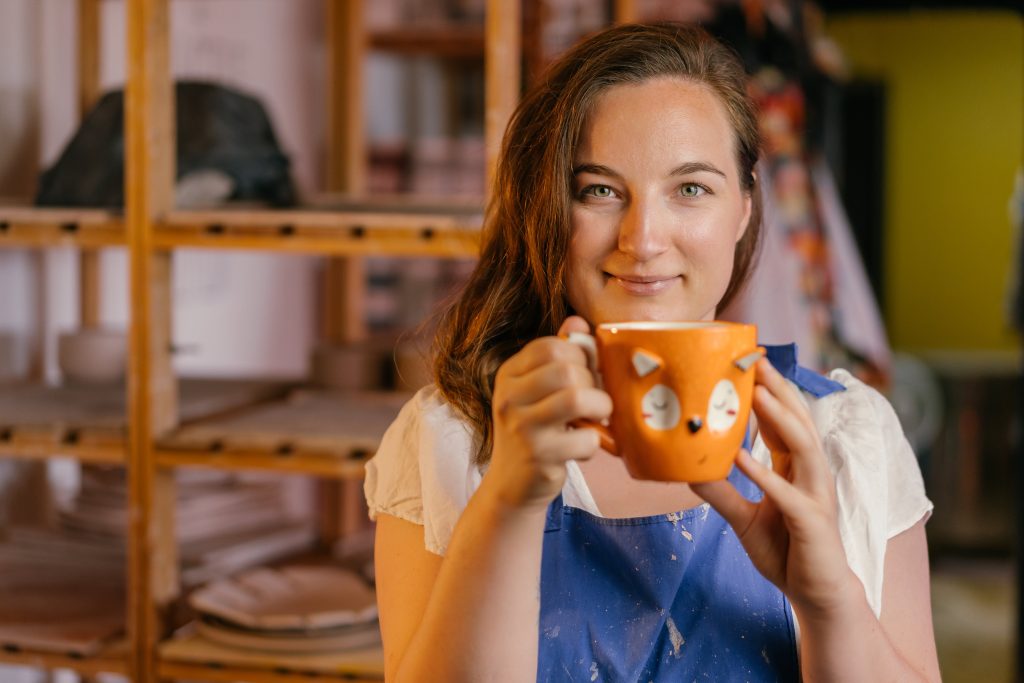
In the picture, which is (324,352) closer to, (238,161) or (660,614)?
(238,161)

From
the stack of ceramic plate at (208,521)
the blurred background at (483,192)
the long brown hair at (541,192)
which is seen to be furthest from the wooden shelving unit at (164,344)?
the long brown hair at (541,192)

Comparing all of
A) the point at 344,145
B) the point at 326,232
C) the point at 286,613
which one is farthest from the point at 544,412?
the point at 344,145

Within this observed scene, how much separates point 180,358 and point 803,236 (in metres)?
1.87

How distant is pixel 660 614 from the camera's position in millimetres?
1196

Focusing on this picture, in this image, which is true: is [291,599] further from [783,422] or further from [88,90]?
[783,422]

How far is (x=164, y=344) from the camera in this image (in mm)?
1891

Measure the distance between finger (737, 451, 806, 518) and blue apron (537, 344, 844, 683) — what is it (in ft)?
0.95

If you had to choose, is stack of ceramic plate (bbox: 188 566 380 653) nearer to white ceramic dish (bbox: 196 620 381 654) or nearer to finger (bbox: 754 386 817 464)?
white ceramic dish (bbox: 196 620 381 654)

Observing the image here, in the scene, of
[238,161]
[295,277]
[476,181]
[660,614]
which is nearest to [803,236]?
[476,181]

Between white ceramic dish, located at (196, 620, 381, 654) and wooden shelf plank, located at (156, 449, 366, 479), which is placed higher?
wooden shelf plank, located at (156, 449, 366, 479)

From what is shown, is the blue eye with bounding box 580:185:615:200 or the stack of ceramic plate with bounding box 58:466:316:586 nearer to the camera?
the blue eye with bounding box 580:185:615:200

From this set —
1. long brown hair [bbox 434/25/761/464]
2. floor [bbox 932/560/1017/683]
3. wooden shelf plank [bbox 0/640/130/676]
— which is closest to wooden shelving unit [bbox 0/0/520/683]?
wooden shelf plank [bbox 0/640/130/676]

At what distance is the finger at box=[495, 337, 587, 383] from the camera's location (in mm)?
879

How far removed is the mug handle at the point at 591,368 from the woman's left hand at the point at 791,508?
11cm
